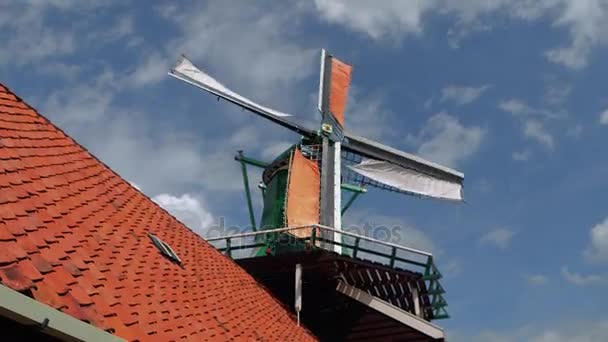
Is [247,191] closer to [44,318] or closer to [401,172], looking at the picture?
[401,172]

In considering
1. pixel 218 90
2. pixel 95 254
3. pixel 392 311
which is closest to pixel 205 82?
pixel 218 90

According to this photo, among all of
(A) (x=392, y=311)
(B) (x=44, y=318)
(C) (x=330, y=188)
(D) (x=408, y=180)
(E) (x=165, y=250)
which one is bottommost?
(B) (x=44, y=318)

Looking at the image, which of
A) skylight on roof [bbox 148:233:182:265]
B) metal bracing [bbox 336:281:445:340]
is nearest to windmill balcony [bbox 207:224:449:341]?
metal bracing [bbox 336:281:445:340]

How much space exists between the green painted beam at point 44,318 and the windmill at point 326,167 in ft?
37.0

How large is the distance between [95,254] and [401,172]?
1508 cm

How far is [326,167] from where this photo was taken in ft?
55.3

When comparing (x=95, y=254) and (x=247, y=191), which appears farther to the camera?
(x=247, y=191)

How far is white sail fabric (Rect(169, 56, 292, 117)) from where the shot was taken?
1875 cm

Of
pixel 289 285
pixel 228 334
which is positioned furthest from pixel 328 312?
pixel 228 334

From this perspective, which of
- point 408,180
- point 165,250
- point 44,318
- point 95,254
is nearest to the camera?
point 44,318

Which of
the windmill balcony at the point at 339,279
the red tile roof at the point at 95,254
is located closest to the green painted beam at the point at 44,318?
the red tile roof at the point at 95,254

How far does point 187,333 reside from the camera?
573cm

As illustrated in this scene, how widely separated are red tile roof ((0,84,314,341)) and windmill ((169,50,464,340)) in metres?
6.19

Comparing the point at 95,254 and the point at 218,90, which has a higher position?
the point at 218,90
